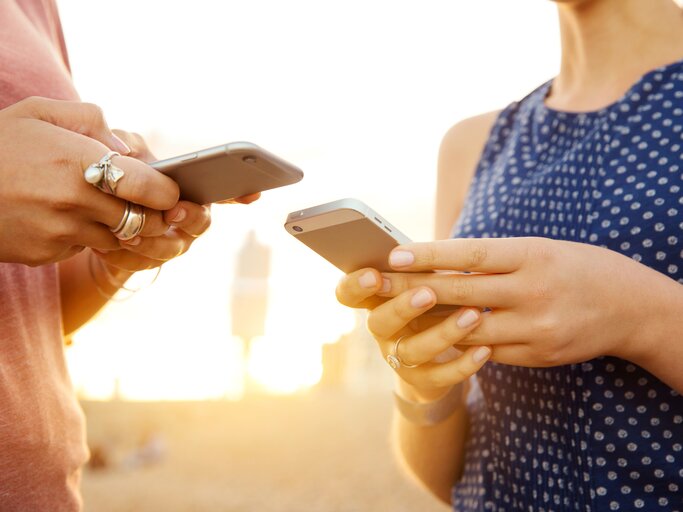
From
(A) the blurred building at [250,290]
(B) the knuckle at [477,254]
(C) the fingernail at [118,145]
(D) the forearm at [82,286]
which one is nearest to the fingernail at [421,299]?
(B) the knuckle at [477,254]

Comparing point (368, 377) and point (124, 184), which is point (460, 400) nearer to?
point (124, 184)

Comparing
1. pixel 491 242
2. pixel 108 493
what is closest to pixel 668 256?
pixel 491 242

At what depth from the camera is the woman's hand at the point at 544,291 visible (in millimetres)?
1152

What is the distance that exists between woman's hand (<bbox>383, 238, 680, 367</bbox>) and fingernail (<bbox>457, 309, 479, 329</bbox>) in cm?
2

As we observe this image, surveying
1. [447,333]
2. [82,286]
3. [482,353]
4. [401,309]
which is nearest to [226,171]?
[401,309]

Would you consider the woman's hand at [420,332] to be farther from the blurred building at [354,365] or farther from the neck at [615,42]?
the blurred building at [354,365]

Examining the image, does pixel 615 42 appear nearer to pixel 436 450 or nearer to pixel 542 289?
pixel 542 289

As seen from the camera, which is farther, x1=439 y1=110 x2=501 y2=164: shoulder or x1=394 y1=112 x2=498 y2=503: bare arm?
x1=439 y1=110 x2=501 y2=164: shoulder

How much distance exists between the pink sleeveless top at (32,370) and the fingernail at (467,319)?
0.97m

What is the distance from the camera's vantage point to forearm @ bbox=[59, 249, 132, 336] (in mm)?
1730

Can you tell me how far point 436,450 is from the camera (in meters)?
1.84

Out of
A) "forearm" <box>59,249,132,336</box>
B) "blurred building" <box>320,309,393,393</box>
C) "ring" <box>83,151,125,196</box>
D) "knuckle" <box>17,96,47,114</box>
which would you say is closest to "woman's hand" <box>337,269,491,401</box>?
"ring" <box>83,151,125,196</box>

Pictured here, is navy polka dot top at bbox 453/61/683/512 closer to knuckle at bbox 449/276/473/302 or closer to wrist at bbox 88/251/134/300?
knuckle at bbox 449/276/473/302

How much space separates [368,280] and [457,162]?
43.0 inches
